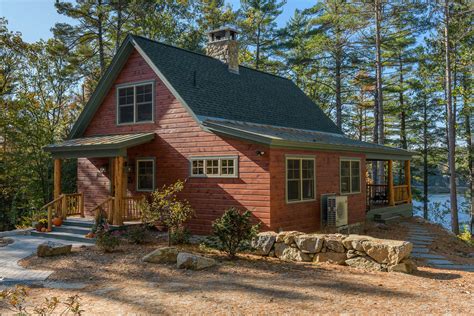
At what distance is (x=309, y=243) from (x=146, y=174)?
623 cm

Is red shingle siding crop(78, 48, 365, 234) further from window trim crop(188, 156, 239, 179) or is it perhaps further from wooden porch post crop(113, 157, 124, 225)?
wooden porch post crop(113, 157, 124, 225)

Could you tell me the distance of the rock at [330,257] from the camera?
8.20 meters

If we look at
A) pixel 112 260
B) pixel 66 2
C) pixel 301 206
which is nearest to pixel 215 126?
pixel 301 206

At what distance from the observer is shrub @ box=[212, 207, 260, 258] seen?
8.38 metres

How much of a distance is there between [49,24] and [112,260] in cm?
2056

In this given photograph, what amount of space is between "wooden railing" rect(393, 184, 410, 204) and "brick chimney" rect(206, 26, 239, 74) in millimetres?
8951

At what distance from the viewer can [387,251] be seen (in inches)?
301

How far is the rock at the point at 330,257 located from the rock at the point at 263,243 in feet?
3.32

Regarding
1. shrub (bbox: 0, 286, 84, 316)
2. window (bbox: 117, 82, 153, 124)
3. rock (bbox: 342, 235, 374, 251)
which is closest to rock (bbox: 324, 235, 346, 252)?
rock (bbox: 342, 235, 374, 251)

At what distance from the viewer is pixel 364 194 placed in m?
14.8

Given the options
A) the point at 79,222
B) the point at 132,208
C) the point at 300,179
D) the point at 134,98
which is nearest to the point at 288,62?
the point at 134,98

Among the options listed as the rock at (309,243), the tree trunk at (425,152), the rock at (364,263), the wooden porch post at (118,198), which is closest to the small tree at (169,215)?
the wooden porch post at (118,198)

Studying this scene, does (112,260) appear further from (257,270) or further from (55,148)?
(55,148)

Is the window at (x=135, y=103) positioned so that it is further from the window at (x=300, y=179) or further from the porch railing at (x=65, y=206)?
the window at (x=300, y=179)
